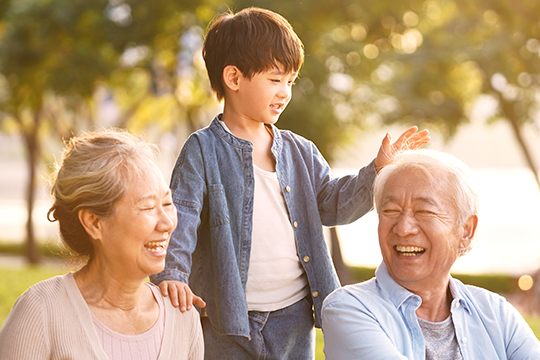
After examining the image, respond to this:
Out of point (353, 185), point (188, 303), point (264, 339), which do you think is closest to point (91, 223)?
point (188, 303)

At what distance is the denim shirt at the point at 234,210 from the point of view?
2412 mm

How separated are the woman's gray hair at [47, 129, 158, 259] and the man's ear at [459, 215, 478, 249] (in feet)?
3.43

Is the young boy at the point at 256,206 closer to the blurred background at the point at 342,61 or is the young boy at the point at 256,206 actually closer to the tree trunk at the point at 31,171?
the blurred background at the point at 342,61

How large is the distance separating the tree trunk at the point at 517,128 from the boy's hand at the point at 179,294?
821cm

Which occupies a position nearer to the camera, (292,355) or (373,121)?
(292,355)

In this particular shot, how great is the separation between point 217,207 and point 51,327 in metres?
0.85

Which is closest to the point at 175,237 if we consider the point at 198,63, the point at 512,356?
the point at 512,356

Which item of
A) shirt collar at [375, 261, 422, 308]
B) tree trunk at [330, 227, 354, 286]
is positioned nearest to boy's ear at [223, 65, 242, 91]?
shirt collar at [375, 261, 422, 308]

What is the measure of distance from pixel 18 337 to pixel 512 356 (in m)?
1.53

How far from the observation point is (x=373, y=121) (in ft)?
29.7

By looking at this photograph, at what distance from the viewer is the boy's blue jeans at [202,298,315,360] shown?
2494 mm

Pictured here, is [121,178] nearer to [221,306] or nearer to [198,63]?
[221,306]

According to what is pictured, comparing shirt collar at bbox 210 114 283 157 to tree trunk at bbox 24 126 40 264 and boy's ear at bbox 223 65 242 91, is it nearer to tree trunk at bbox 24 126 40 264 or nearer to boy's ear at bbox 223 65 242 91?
boy's ear at bbox 223 65 242 91

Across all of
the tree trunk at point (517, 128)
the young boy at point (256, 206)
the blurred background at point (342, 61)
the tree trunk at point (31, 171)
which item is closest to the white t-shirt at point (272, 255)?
the young boy at point (256, 206)
